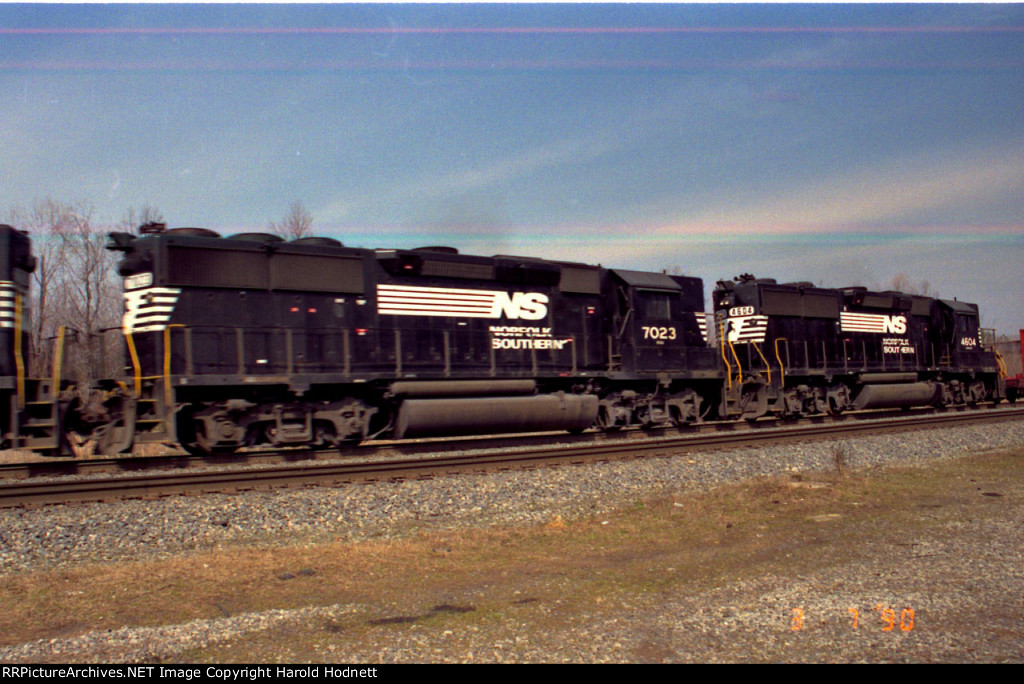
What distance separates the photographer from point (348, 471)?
1009 centimetres

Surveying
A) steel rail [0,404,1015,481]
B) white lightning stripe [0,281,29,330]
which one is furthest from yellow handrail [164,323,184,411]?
white lightning stripe [0,281,29,330]

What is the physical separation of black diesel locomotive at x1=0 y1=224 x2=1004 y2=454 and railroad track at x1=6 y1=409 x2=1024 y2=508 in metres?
1.27

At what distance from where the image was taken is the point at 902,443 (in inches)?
555

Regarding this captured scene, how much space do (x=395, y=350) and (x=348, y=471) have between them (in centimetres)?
376

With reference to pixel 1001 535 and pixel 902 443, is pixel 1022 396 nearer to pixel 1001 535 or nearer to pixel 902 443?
pixel 902 443

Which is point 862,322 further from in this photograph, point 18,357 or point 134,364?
point 18,357

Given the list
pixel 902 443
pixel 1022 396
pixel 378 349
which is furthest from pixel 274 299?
pixel 1022 396

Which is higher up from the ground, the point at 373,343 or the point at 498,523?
the point at 373,343

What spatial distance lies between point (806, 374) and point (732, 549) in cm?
1475

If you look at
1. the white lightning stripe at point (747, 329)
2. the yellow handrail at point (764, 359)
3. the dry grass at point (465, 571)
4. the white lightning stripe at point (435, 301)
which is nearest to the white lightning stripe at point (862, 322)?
the white lightning stripe at point (747, 329)
